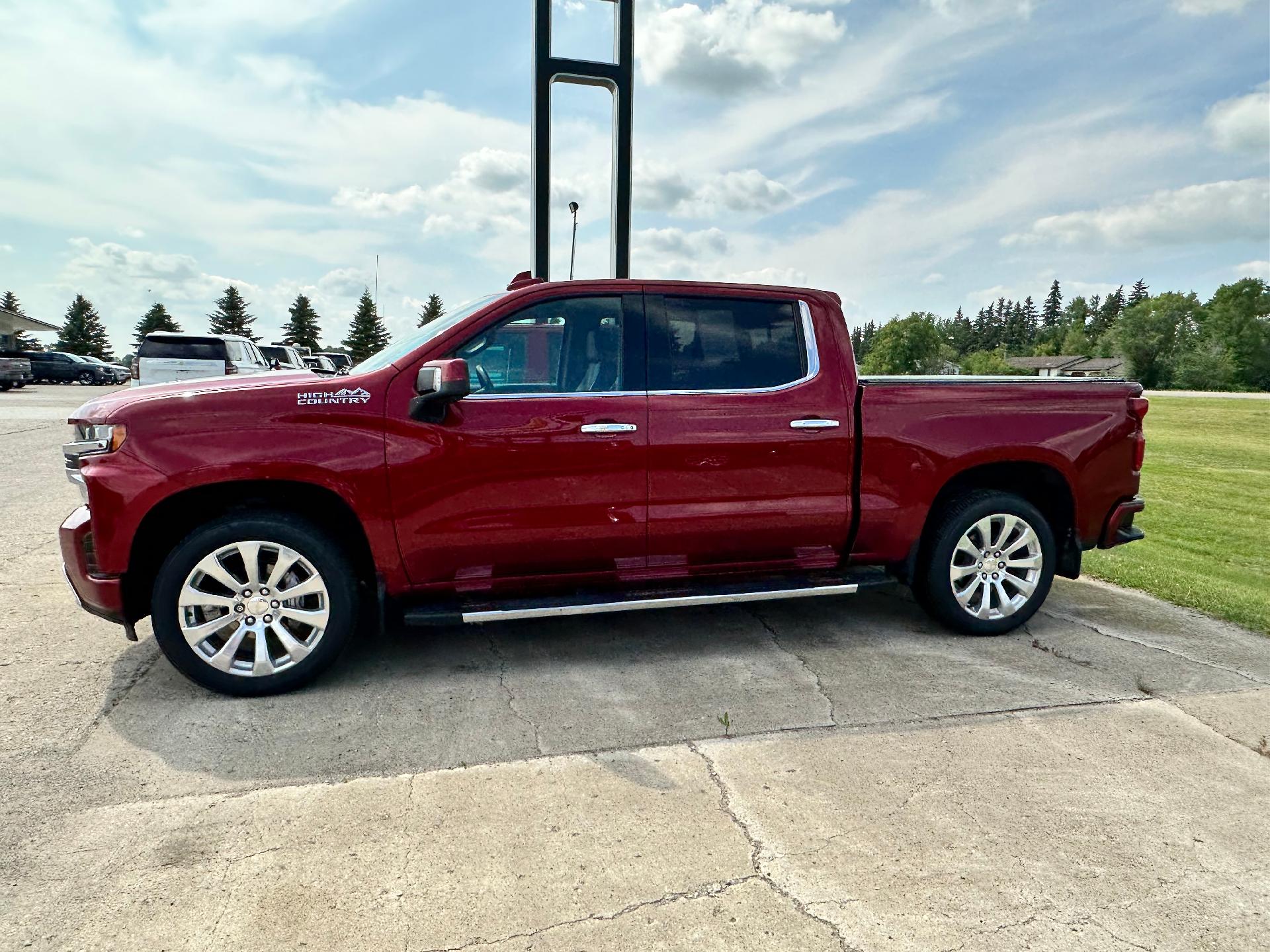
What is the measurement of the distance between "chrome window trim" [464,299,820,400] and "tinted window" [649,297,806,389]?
0.02 metres

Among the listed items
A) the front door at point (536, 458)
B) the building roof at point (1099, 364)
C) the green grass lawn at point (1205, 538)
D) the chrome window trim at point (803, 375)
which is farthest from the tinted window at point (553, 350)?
the building roof at point (1099, 364)

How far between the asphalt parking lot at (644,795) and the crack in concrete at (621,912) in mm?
12

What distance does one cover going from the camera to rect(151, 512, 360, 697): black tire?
3326 millimetres

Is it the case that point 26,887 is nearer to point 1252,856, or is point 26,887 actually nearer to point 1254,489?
point 1252,856

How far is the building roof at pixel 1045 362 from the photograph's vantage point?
11919 cm

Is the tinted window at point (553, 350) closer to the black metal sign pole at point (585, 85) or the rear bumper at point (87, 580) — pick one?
the rear bumper at point (87, 580)

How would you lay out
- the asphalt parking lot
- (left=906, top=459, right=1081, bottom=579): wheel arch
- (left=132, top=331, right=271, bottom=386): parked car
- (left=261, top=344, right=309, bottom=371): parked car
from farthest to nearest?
(left=261, top=344, right=309, bottom=371): parked car → (left=132, top=331, right=271, bottom=386): parked car → (left=906, top=459, right=1081, bottom=579): wheel arch → the asphalt parking lot

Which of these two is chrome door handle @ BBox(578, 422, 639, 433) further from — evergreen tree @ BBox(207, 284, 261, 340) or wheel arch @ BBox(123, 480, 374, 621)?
evergreen tree @ BBox(207, 284, 261, 340)

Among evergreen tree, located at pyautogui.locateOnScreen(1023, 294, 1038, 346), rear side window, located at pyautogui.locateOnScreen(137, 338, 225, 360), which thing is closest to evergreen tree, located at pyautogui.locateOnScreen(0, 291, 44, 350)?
rear side window, located at pyautogui.locateOnScreen(137, 338, 225, 360)

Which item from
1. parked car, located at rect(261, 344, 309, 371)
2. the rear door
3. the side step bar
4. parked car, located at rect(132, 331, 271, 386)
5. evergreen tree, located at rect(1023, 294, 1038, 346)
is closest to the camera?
the side step bar

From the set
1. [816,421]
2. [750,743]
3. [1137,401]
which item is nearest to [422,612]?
[750,743]

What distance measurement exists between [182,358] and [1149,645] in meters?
13.5

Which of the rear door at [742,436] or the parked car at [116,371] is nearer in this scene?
the rear door at [742,436]

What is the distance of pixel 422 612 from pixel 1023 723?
8.91 ft
